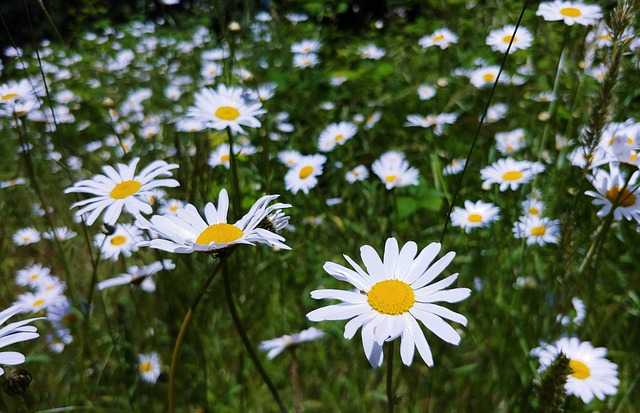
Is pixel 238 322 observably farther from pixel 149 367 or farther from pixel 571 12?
pixel 571 12

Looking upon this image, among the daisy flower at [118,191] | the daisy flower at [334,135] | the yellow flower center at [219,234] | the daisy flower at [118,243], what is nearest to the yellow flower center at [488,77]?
the daisy flower at [334,135]

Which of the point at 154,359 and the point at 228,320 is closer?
the point at 154,359

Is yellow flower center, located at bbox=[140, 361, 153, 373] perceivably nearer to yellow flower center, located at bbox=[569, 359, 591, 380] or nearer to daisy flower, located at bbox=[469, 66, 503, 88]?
yellow flower center, located at bbox=[569, 359, 591, 380]

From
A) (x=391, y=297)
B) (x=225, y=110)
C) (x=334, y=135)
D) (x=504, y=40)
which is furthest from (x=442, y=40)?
(x=391, y=297)

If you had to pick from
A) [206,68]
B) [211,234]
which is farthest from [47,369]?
[206,68]

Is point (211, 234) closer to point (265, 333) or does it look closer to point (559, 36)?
point (265, 333)

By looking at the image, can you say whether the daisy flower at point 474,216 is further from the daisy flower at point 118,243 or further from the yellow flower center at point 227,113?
Answer: the daisy flower at point 118,243
